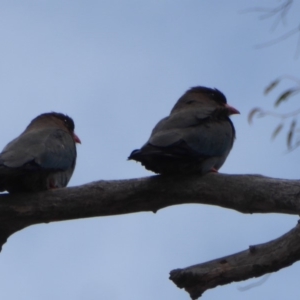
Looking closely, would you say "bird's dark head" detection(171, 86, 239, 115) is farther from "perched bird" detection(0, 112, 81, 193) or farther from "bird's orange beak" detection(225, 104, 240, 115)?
"perched bird" detection(0, 112, 81, 193)

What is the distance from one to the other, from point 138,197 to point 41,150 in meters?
1.39

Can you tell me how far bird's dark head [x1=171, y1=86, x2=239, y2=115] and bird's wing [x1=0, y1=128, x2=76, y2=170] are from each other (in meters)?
1.08

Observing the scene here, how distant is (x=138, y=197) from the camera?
5.74 m

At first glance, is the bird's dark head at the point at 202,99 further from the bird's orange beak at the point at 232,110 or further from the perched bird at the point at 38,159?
the perched bird at the point at 38,159

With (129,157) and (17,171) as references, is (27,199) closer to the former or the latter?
(17,171)

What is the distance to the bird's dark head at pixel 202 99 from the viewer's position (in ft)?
25.8

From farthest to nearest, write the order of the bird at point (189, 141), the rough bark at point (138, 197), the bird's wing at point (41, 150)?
1. the bird's wing at point (41, 150)
2. the bird at point (189, 141)
3. the rough bark at point (138, 197)

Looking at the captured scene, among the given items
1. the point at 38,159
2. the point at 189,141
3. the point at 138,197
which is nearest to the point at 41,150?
the point at 38,159

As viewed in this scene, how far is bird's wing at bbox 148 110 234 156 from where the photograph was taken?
6.29 meters

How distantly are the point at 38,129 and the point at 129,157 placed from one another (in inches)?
76.9

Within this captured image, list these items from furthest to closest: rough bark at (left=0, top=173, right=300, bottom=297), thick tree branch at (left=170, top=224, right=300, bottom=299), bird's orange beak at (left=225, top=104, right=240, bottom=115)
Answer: bird's orange beak at (left=225, top=104, right=240, bottom=115) < rough bark at (left=0, top=173, right=300, bottom=297) < thick tree branch at (left=170, top=224, right=300, bottom=299)

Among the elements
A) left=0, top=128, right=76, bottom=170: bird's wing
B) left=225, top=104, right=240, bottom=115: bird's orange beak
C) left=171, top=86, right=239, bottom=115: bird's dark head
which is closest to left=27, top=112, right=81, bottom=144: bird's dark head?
left=0, top=128, right=76, bottom=170: bird's wing

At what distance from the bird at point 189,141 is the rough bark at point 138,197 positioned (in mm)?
A: 233

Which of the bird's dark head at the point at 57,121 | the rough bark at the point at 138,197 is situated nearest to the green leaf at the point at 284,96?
the rough bark at the point at 138,197
